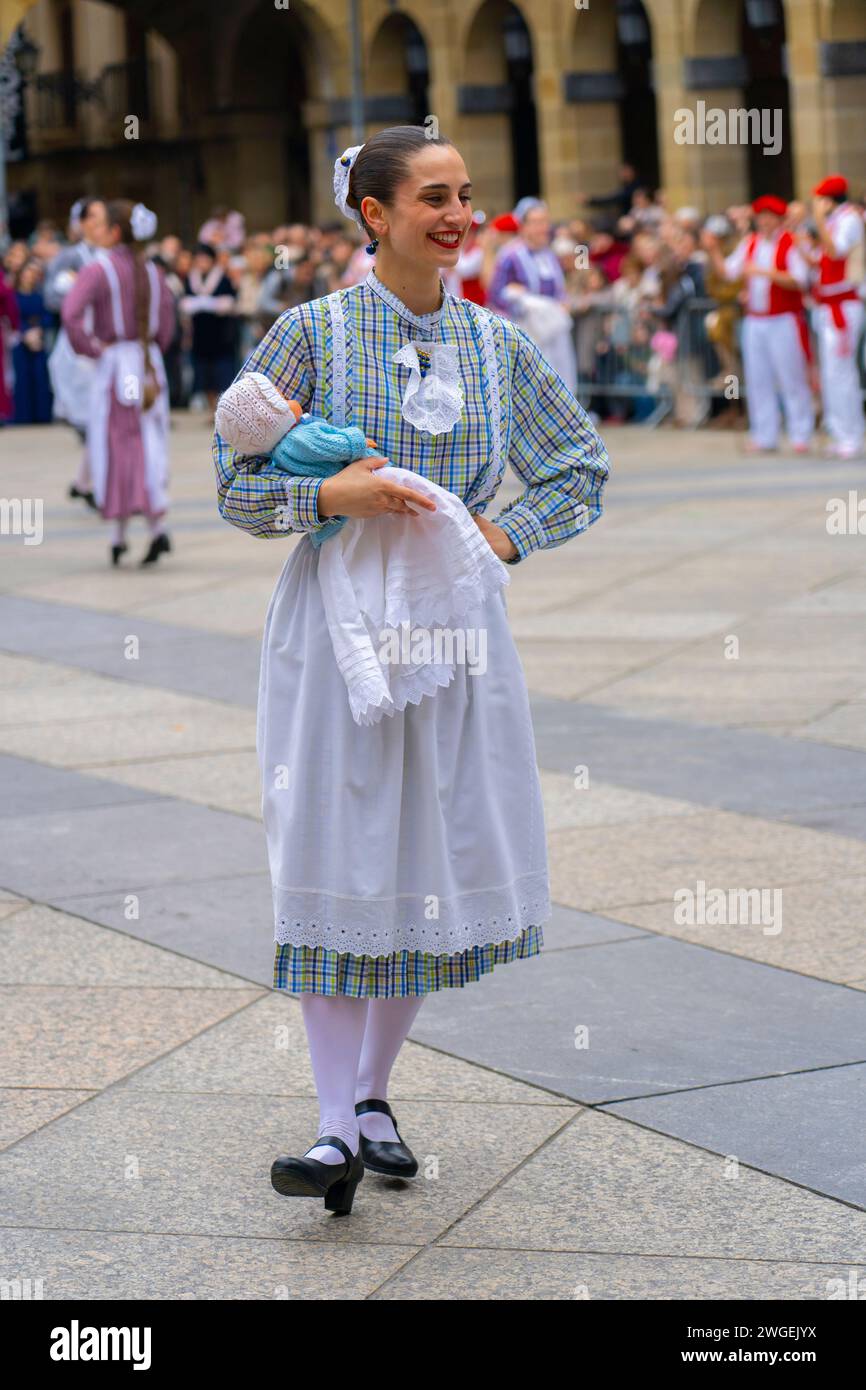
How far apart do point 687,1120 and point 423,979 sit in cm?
66

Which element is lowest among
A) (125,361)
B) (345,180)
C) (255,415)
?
(255,415)

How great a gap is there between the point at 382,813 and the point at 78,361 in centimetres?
1297

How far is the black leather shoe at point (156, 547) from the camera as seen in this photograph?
40.4ft

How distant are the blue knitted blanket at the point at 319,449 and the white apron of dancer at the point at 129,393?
318 inches

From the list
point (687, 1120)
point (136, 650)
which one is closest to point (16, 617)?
point (136, 650)

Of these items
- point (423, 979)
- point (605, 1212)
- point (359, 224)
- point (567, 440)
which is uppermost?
point (359, 224)

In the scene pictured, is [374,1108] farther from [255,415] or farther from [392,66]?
[392,66]

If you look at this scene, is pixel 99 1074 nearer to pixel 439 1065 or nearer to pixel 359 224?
pixel 439 1065

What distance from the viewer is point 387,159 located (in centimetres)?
383

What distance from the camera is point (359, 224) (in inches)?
154

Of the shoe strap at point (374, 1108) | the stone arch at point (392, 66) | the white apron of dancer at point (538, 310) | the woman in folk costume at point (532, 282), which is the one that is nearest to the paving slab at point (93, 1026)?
the shoe strap at point (374, 1108)

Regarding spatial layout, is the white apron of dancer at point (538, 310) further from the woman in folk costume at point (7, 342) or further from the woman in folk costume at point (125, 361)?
the woman in folk costume at point (7, 342)

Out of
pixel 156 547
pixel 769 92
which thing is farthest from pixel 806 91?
pixel 156 547
